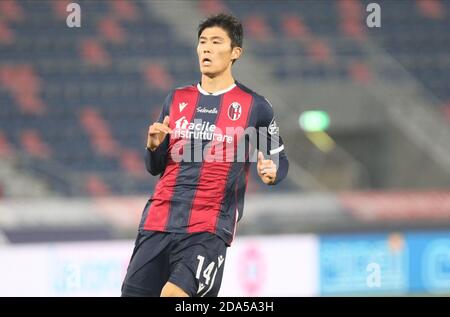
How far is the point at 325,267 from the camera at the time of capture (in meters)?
11.3

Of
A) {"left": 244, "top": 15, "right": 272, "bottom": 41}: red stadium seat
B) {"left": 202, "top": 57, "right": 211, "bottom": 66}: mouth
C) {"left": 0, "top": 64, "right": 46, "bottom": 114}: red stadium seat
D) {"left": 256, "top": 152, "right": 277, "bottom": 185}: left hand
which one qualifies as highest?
{"left": 244, "top": 15, "right": 272, "bottom": 41}: red stadium seat

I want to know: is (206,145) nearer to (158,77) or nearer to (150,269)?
(150,269)

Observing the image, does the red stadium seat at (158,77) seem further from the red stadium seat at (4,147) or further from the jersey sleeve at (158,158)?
the jersey sleeve at (158,158)

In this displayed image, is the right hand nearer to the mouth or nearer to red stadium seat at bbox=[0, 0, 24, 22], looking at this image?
the mouth

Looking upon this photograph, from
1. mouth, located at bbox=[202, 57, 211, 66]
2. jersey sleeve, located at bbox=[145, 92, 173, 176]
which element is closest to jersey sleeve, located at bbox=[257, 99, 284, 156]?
mouth, located at bbox=[202, 57, 211, 66]

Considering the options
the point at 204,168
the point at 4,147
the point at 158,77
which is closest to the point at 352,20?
the point at 158,77

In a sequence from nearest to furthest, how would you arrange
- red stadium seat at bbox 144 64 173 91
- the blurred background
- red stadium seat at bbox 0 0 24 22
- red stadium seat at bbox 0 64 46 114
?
the blurred background, red stadium seat at bbox 0 64 46 114, red stadium seat at bbox 144 64 173 91, red stadium seat at bbox 0 0 24 22

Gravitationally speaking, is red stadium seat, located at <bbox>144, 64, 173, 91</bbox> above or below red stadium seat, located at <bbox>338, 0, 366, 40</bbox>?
below

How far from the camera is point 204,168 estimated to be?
5094 mm

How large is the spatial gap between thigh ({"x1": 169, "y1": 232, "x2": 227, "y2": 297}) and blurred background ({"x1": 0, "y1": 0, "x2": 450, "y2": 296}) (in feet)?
19.9

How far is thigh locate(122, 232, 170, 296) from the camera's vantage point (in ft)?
16.5

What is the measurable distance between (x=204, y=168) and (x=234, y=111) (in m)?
0.35
